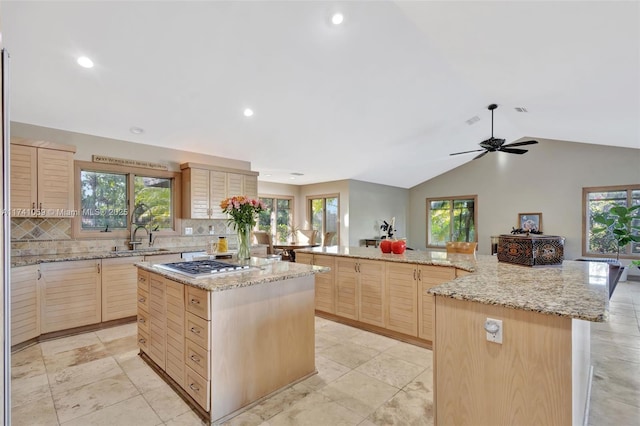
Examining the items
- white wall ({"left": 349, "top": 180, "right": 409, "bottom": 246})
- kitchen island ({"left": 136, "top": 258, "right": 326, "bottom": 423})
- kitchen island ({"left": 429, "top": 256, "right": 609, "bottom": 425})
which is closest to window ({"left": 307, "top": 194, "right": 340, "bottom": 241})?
white wall ({"left": 349, "top": 180, "right": 409, "bottom": 246})

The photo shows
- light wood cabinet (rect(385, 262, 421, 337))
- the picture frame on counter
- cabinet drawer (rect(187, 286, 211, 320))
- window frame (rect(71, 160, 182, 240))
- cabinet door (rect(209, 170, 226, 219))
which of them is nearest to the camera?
cabinet drawer (rect(187, 286, 211, 320))

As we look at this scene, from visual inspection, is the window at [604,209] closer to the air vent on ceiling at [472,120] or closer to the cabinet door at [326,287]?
the air vent on ceiling at [472,120]

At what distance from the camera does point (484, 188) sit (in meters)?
8.95

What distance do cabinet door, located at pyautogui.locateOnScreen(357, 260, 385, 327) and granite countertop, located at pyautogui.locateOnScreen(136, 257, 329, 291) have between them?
1061 millimetres

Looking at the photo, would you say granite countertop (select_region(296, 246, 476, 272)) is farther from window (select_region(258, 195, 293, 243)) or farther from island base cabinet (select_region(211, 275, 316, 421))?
window (select_region(258, 195, 293, 243))

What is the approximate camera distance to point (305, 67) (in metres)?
3.49

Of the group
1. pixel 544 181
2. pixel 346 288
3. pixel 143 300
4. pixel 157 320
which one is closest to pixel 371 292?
pixel 346 288

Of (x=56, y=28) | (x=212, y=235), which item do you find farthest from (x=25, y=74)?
(x=212, y=235)

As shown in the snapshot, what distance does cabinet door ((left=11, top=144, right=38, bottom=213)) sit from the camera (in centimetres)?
325

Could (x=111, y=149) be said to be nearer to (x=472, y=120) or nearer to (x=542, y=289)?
(x=542, y=289)

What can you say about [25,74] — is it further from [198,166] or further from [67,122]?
[198,166]

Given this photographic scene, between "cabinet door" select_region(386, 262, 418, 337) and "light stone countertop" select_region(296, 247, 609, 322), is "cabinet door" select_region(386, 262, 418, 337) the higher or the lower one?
the lower one

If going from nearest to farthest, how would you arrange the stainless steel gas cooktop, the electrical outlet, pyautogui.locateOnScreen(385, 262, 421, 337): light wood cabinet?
the electrical outlet
the stainless steel gas cooktop
pyautogui.locateOnScreen(385, 262, 421, 337): light wood cabinet

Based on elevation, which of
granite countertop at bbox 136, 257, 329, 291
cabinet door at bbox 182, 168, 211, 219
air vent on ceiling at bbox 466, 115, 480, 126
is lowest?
granite countertop at bbox 136, 257, 329, 291
